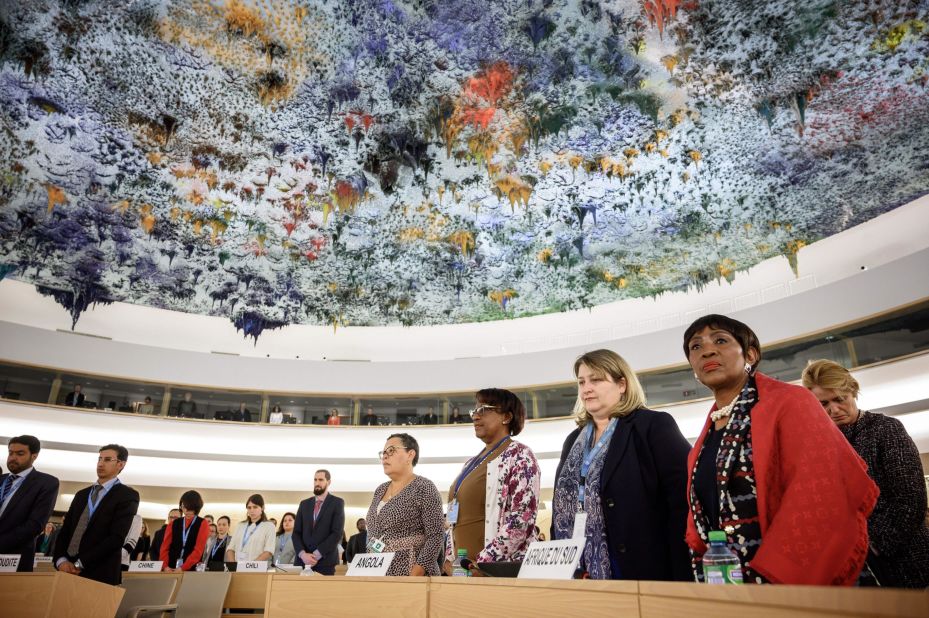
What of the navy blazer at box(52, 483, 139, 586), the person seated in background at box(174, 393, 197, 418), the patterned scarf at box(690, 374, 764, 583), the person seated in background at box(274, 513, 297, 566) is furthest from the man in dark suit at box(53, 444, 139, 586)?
the person seated in background at box(174, 393, 197, 418)

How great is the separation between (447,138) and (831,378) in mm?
5186

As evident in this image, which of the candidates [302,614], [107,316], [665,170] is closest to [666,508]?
[302,614]

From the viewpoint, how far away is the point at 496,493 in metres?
2.88

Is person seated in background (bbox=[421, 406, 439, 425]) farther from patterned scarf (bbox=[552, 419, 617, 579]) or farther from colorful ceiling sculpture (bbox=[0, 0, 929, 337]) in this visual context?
patterned scarf (bbox=[552, 419, 617, 579])

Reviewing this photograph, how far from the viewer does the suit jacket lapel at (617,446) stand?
6.82 ft

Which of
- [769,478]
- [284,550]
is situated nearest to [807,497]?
[769,478]

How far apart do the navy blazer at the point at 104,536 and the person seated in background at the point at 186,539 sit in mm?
1872

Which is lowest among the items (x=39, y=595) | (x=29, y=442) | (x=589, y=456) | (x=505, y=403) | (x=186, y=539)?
(x=39, y=595)

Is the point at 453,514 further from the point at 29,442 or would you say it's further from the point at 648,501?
the point at 29,442

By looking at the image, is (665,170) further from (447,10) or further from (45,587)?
(45,587)

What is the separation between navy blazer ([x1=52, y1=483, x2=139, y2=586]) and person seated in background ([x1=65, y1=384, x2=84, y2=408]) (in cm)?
863

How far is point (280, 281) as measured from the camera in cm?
1048

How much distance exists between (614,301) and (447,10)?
7.11 metres

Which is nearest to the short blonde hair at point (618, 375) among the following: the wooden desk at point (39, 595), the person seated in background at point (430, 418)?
the wooden desk at point (39, 595)
